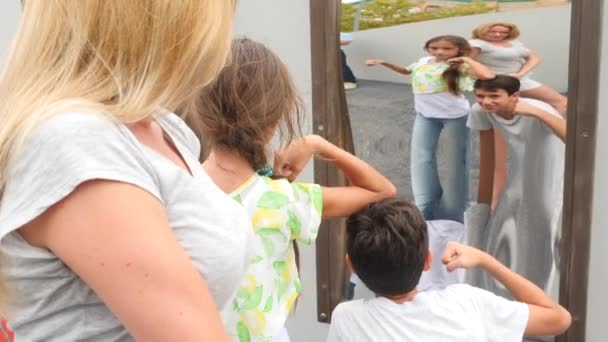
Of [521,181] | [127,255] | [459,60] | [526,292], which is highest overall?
[127,255]

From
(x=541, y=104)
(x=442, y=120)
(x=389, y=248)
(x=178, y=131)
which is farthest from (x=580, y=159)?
(x=178, y=131)

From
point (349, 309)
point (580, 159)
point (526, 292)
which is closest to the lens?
point (349, 309)

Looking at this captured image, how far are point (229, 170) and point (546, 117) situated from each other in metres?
0.92

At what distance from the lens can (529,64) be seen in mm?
1907

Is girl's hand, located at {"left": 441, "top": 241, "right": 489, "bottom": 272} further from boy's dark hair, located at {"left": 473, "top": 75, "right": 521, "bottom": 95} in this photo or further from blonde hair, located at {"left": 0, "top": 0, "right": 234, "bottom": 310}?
blonde hair, located at {"left": 0, "top": 0, "right": 234, "bottom": 310}

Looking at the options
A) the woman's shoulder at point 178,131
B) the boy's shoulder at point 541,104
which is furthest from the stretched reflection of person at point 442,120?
the woman's shoulder at point 178,131

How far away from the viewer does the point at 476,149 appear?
6.72 feet

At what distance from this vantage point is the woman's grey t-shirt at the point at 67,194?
69 centimetres

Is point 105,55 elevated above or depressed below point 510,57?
above

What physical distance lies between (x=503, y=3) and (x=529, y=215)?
1.93 ft

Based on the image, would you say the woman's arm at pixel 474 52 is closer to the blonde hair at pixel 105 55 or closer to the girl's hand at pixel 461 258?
the girl's hand at pixel 461 258

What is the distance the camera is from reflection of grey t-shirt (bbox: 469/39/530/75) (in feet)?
6.28

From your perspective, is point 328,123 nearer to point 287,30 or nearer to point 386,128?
point 386,128

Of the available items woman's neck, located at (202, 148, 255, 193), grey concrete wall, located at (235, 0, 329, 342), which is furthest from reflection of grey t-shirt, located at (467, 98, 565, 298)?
woman's neck, located at (202, 148, 255, 193)
